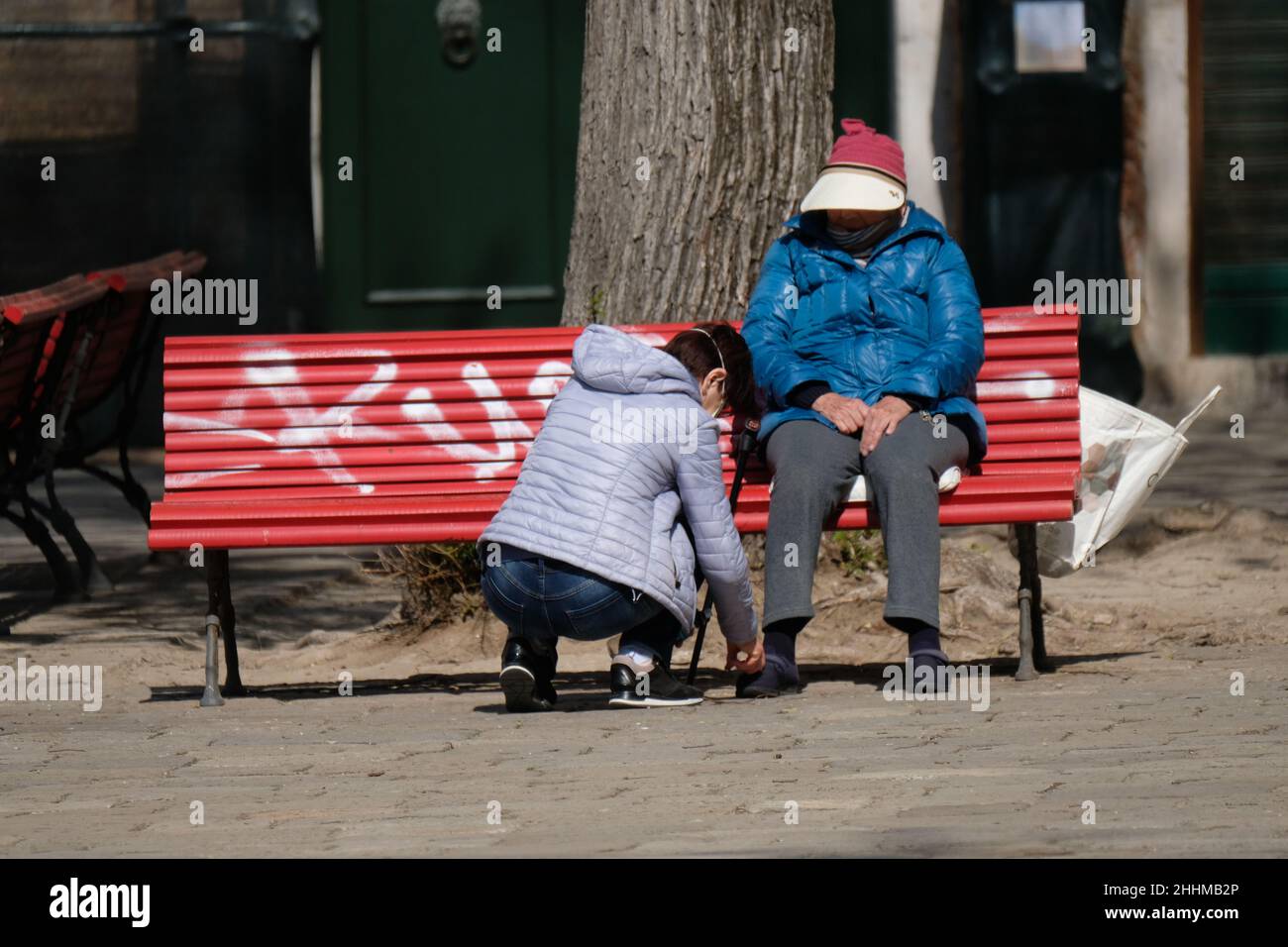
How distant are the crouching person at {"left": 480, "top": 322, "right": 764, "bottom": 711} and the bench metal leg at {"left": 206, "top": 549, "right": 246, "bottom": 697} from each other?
89 cm

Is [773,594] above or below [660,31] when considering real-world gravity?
below

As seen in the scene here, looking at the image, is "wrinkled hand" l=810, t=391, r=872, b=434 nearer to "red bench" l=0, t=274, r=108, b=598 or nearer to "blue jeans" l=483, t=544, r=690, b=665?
"blue jeans" l=483, t=544, r=690, b=665

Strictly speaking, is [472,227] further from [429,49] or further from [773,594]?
[773,594]

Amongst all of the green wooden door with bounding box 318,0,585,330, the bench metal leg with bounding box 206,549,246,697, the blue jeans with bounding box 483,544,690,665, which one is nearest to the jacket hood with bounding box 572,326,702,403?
the blue jeans with bounding box 483,544,690,665

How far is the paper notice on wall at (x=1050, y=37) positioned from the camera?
12.1 m

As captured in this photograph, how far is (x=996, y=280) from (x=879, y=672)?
20.7 feet

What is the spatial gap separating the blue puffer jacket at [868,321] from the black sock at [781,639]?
0.54m

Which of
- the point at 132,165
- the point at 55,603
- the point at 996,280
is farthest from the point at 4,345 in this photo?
the point at 996,280

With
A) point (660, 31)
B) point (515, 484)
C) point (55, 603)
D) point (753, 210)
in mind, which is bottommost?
point (55, 603)

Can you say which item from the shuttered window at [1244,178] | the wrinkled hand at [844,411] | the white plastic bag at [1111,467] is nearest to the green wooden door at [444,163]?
the shuttered window at [1244,178]

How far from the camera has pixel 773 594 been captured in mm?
5805

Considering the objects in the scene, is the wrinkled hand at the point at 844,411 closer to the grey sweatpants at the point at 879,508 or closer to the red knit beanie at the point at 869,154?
the grey sweatpants at the point at 879,508
